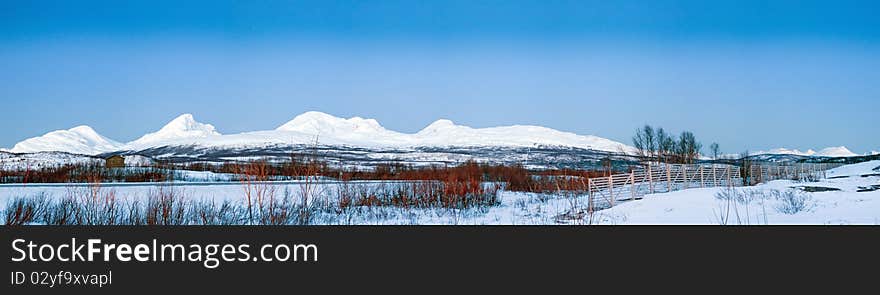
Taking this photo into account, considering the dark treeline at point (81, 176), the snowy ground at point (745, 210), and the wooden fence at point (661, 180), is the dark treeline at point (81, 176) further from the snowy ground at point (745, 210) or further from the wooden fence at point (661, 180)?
the snowy ground at point (745, 210)

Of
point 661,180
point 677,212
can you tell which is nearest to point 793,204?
point 677,212

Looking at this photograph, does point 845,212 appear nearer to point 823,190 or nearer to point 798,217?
point 798,217

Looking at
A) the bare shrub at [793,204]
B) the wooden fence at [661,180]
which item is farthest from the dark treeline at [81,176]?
the bare shrub at [793,204]

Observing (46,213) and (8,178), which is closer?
(46,213)

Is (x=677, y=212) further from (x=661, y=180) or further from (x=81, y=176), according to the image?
(x=81, y=176)

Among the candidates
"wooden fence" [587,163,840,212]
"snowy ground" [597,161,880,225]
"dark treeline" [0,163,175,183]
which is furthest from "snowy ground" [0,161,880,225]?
"dark treeline" [0,163,175,183]

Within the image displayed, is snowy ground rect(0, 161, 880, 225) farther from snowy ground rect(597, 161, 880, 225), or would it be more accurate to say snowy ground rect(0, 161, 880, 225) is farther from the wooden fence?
the wooden fence

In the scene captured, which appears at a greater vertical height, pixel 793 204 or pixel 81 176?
pixel 81 176

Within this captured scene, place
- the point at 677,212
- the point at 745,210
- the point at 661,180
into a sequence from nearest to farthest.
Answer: the point at 745,210 → the point at 677,212 → the point at 661,180

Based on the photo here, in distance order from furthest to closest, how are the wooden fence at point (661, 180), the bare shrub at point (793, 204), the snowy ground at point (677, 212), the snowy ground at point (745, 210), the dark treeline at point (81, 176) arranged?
the dark treeline at point (81, 176) → the wooden fence at point (661, 180) → the bare shrub at point (793, 204) → the snowy ground at point (677, 212) → the snowy ground at point (745, 210)

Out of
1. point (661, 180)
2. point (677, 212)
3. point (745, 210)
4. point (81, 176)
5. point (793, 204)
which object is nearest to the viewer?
point (793, 204)
